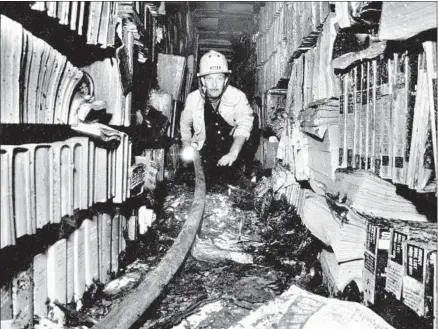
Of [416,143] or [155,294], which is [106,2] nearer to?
[155,294]

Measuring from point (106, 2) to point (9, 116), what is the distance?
4.65 feet

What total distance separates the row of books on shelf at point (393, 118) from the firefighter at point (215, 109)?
3.49 metres

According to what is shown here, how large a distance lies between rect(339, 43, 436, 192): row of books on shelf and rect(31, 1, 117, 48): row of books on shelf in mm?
1925

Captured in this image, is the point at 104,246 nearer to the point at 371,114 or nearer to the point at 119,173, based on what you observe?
the point at 119,173

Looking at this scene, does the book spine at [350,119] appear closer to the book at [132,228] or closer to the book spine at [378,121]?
the book spine at [378,121]

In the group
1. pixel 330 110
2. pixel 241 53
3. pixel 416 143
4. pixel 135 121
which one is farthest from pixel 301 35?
pixel 241 53

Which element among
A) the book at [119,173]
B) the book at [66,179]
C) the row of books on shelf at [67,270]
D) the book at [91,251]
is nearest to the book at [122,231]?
the row of books on shelf at [67,270]

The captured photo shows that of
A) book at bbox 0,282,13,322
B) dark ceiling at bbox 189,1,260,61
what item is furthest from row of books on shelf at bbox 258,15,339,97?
dark ceiling at bbox 189,1,260,61

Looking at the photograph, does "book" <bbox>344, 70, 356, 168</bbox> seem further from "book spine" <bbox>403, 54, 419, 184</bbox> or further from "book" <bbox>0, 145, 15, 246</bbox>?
"book" <bbox>0, 145, 15, 246</bbox>

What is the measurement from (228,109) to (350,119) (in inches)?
179

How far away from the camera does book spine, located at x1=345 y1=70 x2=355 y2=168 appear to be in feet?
8.84

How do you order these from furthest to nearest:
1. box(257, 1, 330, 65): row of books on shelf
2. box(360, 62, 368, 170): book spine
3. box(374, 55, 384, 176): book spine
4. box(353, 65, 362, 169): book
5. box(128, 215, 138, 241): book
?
box(128, 215, 138, 241): book, box(257, 1, 330, 65): row of books on shelf, box(353, 65, 362, 169): book, box(360, 62, 368, 170): book spine, box(374, 55, 384, 176): book spine

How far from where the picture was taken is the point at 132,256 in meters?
3.50

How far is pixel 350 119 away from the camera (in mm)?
2725
